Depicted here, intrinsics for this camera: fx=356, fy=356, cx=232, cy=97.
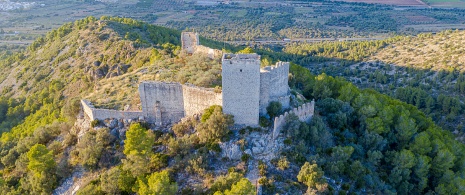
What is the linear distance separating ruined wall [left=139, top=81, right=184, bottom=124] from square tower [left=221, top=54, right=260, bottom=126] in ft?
16.6

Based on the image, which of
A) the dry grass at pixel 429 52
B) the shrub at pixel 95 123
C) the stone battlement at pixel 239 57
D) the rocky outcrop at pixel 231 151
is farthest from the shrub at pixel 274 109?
the dry grass at pixel 429 52

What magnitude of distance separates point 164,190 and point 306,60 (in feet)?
202

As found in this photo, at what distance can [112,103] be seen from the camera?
3591 cm

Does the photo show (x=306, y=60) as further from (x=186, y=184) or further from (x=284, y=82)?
(x=186, y=184)

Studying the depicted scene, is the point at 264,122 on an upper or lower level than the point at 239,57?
lower

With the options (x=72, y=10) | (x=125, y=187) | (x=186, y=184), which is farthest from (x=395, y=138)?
(x=72, y=10)

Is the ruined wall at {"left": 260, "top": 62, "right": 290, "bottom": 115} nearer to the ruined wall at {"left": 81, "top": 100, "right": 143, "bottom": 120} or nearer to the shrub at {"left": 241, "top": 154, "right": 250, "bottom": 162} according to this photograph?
the shrub at {"left": 241, "top": 154, "right": 250, "bottom": 162}

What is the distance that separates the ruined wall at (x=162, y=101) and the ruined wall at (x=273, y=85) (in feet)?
24.3

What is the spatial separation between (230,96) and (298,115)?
6.79 metres

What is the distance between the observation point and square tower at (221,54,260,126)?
2773 centimetres

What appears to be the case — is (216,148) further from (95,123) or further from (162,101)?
(95,123)

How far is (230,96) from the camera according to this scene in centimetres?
2900

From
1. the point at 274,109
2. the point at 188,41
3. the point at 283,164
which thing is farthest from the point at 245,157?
the point at 188,41

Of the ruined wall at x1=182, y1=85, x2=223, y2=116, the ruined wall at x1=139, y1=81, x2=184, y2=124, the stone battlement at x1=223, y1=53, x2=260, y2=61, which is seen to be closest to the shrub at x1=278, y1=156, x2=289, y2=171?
the ruined wall at x1=182, y1=85, x2=223, y2=116
